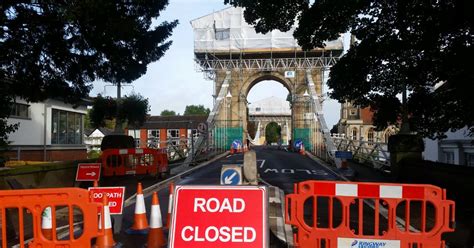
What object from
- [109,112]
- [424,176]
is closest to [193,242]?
[424,176]

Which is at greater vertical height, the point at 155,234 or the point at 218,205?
the point at 218,205

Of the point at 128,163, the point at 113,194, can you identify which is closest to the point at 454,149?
the point at 128,163

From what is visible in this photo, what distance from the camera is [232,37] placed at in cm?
6469

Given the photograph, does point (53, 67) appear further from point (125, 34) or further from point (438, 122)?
point (438, 122)

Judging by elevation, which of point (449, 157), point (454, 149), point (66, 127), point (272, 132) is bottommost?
point (449, 157)

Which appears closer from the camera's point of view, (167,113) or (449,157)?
(449,157)

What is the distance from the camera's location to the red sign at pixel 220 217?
5148 millimetres

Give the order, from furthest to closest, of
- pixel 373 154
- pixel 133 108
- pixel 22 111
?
pixel 22 111
pixel 373 154
pixel 133 108

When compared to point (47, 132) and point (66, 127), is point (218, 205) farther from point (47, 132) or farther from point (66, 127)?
point (66, 127)

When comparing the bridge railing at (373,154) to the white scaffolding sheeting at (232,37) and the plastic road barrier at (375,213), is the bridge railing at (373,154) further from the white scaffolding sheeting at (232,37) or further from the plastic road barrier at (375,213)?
the white scaffolding sheeting at (232,37)

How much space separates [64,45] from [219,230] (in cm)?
916

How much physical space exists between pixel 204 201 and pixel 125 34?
747cm

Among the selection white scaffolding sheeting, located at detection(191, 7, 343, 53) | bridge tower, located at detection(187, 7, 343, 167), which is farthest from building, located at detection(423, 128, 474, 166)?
white scaffolding sheeting, located at detection(191, 7, 343, 53)

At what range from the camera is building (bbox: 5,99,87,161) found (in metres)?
24.8
